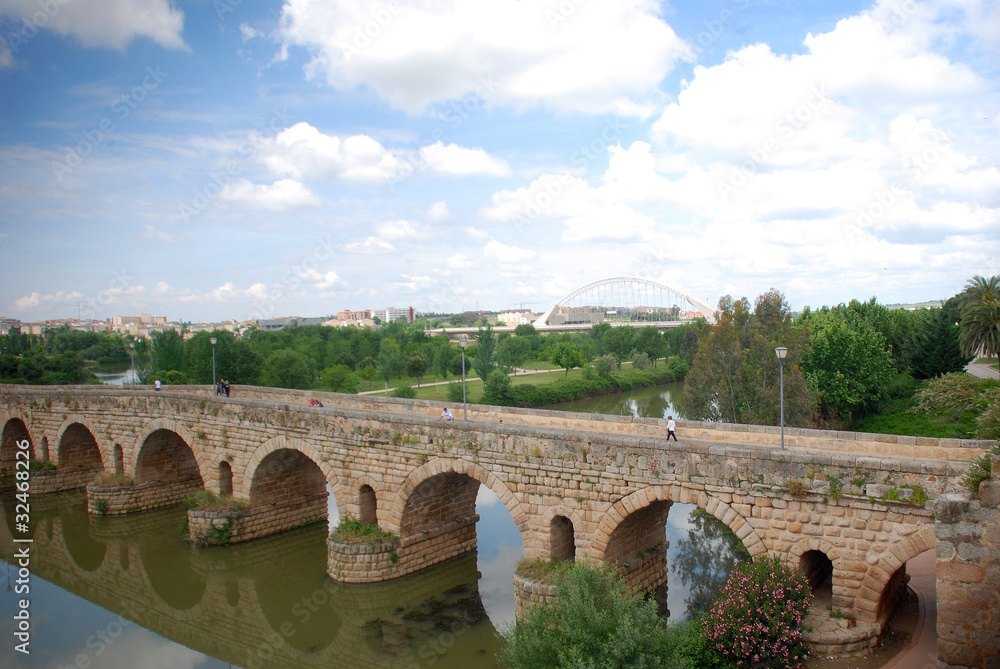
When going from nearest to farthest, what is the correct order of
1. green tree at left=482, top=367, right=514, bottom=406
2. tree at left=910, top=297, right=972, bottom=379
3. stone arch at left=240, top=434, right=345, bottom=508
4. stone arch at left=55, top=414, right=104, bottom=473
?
stone arch at left=240, top=434, right=345, bottom=508 < stone arch at left=55, top=414, right=104, bottom=473 < tree at left=910, top=297, right=972, bottom=379 < green tree at left=482, top=367, right=514, bottom=406

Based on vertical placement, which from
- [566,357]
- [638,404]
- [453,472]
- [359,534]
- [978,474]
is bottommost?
[638,404]

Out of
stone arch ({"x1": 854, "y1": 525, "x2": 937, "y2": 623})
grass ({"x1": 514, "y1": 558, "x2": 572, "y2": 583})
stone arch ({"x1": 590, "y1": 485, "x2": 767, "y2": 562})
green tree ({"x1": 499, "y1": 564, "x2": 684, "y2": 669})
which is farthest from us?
grass ({"x1": 514, "y1": 558, "x2": 572, "y2": 583})

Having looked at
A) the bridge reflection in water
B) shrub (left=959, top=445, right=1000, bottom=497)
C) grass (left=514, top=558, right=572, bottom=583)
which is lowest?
the bridge reflection in water

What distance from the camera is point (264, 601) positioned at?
14570 millimetres

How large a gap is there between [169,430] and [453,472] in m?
11.6

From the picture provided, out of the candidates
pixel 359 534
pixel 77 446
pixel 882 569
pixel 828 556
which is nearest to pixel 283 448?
pixel 359 534

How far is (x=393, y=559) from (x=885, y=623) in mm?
9429

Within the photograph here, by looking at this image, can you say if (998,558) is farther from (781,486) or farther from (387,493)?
(387,493)

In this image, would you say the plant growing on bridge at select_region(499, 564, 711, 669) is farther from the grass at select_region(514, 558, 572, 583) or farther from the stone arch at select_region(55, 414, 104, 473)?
the stone arch at select_region(55, 414, 104, 473)

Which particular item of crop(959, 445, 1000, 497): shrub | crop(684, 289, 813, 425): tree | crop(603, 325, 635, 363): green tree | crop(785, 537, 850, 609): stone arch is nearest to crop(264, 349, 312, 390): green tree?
crop(684, 289, 813, 425): tree

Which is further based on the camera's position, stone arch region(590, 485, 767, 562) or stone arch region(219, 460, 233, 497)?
stone arch region(219, 460, 233, 497)

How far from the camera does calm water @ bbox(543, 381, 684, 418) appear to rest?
122 ft

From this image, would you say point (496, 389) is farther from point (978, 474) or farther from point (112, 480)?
point (978, 474)

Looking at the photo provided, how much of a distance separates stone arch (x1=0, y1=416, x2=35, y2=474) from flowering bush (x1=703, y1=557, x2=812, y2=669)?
86.9ft
